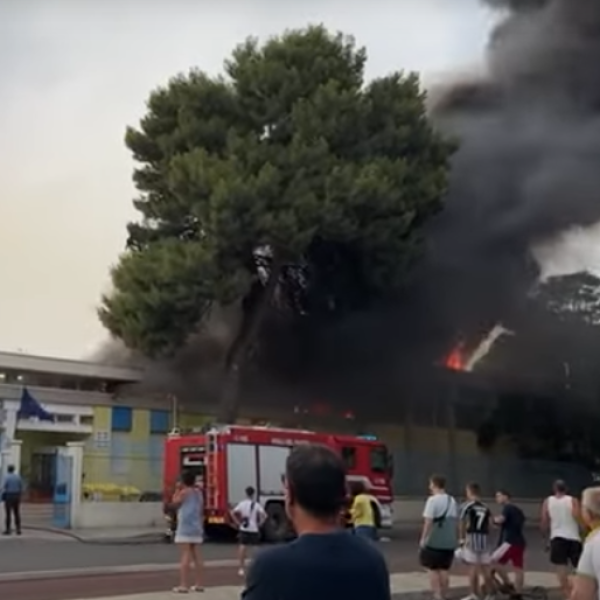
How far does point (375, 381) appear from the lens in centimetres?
3944

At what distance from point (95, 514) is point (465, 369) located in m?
17.7

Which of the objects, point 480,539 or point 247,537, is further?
point 247,537

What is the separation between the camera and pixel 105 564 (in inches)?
730

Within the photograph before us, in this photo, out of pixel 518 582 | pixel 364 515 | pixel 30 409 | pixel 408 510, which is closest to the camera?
pixel 518 582

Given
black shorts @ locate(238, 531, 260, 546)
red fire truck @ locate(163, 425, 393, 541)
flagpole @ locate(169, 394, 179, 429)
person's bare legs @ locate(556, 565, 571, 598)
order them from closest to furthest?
person's bare legs @ locate(556, 565, 571, 598) < black shorts @ locate(238, 531, 260, 546) < red fire truck @ locate(163, 425, 393, 541) < flagpole @ locate(169, 394, 179, 429)

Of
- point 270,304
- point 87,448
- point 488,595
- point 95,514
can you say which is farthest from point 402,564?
point 270,304

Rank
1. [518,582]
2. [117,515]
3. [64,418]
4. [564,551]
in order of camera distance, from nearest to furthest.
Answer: [564,551], [518,582], [117,515], [64,418]

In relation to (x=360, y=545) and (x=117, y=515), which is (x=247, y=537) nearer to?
(x=117, y=515)

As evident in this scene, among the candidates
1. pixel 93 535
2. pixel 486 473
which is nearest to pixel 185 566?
pixel 93 535

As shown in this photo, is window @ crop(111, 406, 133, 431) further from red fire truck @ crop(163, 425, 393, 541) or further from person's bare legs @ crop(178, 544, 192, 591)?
person's bare legs @ crop(178, 544, 192, 591)

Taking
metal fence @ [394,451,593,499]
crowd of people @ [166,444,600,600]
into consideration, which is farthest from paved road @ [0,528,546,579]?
metal fence @ [394,451,593,499]

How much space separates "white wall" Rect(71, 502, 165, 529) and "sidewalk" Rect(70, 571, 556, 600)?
11.8 meters

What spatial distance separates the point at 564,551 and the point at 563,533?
22cm

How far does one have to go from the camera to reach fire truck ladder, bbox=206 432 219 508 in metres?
25.5
